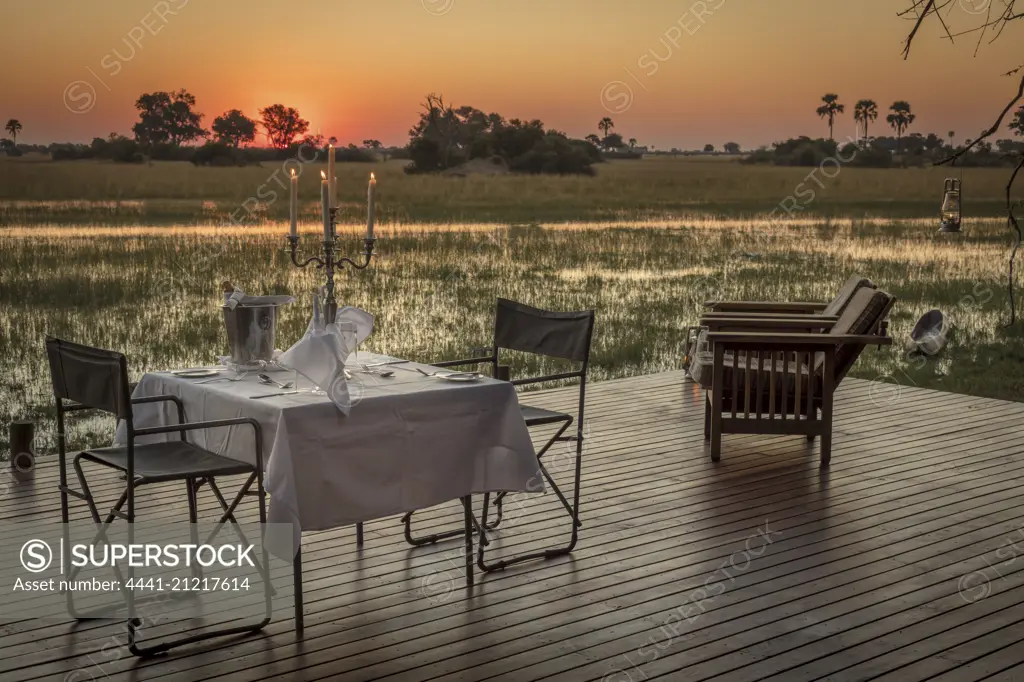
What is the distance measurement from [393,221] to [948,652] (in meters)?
19.6

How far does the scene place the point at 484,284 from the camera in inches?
539

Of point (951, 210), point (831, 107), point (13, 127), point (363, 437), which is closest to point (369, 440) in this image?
point (363, 437)

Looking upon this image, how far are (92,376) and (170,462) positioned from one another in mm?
365

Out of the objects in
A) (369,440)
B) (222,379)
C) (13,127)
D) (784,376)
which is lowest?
(784,376)

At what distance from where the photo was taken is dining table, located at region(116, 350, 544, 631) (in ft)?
10.2

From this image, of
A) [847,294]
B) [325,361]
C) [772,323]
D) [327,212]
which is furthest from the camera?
[847,294]

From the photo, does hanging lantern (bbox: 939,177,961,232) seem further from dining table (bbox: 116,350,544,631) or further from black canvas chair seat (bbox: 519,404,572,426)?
dining table (bbox: 116,350,544,631)

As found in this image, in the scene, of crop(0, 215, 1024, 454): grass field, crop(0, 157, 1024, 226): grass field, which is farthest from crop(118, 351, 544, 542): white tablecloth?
crop(0, 157, 1024, 226): grass field

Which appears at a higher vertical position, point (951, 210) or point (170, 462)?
point (951, 210)

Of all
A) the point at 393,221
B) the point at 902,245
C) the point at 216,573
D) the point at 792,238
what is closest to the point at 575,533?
the point at 216,573

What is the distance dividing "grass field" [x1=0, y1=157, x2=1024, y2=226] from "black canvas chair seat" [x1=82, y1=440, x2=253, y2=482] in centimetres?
1618

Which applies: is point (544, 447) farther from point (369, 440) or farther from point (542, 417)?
point (369, 440)

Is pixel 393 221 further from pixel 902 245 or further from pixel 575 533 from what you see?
pixel 575 533

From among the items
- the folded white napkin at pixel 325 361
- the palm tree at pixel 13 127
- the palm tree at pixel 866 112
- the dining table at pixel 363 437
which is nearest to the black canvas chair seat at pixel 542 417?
the dining table at pixel 363 437
